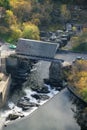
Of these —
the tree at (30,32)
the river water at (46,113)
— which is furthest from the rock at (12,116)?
the tree at (30,32)

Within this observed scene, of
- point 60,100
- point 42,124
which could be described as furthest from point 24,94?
point 42,124

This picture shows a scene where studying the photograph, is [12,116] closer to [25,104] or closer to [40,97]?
[25,104]

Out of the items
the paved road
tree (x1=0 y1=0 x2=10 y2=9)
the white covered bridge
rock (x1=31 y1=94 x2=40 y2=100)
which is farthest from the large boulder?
tree (x1=0 y1=0 x2=10 y2=9)

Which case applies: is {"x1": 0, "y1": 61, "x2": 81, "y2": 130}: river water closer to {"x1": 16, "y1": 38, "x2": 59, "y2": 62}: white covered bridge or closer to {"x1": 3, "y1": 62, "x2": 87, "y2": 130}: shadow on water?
{"x1": 3, "y1": 62, "x2": 87, "y2": 130}: shadow on water

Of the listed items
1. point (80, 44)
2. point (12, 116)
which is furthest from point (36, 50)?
point (12, 116)

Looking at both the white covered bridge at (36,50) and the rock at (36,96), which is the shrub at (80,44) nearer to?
the white covered bridge at (36,50)

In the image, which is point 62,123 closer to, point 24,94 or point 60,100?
point 60,100

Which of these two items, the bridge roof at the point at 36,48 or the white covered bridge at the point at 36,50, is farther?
the bridge roof at the point at 36,48

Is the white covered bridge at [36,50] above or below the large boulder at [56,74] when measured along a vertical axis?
above
